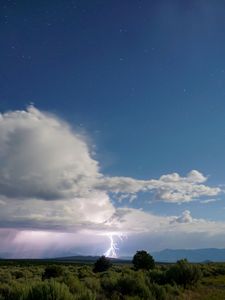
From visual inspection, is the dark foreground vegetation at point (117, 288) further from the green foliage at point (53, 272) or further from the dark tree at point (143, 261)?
the dark tree at point (143, 261)

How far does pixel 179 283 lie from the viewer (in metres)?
29.8

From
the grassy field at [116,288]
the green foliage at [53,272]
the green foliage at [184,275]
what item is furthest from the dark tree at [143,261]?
the green foliage at [184,275]

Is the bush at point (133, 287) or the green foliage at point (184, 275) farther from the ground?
the green foliage at point (184, 275)

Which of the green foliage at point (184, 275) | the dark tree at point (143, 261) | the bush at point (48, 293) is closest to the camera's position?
the bush at point (48, 293)

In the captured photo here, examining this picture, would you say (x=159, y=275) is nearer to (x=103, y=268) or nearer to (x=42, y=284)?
(x=42, y=284)

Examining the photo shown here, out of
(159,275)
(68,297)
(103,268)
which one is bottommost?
(68,297)

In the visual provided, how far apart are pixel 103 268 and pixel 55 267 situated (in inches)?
819

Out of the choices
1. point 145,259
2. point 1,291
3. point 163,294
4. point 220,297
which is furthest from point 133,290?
point 145,259

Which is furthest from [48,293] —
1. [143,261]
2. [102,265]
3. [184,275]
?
[102,265]

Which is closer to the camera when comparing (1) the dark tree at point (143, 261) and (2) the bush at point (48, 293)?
(2) the bush at point (48, 293)

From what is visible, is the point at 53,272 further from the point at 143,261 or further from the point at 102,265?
the point at 102,265

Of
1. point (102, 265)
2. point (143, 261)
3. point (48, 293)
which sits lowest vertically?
point (48, 293)

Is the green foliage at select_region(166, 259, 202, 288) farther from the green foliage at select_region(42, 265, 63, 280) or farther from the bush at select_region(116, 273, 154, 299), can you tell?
the green foliage at select_region(42, 265, 63, 280)

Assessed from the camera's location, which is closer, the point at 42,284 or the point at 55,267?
the point at 42,284
